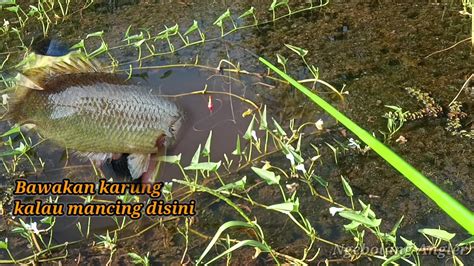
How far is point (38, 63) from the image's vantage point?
2.23 m

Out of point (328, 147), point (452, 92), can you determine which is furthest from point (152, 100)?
point (452, 92)

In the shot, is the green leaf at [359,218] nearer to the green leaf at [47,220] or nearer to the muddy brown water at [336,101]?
the muddy brown water at [336,101]

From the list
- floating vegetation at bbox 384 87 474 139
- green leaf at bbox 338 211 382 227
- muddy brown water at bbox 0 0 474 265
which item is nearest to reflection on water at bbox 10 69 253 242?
muddy brown water at bbox 0 0 474 265


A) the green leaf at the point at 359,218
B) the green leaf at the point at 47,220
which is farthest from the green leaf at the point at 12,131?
the green leaf at the point at 359,218

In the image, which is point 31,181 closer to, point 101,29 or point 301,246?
point 301,246

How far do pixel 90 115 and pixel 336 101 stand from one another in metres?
1.05

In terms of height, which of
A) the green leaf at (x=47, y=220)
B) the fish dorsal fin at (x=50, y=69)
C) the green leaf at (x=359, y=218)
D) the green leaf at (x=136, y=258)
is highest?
the fish dorsal fin at (x=50, y=69)

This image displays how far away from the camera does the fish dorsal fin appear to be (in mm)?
2109

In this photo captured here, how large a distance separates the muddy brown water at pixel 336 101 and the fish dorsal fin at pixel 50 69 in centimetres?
28

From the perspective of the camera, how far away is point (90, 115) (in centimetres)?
209

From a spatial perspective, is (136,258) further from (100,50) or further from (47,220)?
(100,50)

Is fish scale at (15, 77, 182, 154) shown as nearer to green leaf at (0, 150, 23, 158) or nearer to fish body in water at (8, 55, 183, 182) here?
fish body in water at (8, 55, 183, 182)

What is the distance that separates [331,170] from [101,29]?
1.72 meters

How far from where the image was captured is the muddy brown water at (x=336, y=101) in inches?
71.8
